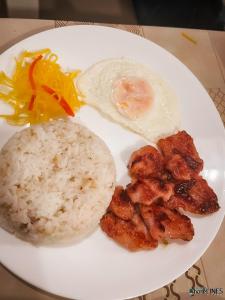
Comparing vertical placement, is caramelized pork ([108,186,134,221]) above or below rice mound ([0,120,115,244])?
below

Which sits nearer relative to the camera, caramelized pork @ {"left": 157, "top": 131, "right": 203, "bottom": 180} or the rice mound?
the rice mound

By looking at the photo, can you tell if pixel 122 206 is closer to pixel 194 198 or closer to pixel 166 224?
pixel 166 224

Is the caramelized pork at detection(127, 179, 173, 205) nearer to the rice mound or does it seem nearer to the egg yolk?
the rice mound

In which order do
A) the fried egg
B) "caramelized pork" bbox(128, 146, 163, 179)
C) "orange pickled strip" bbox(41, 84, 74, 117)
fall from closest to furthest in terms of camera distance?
"caramelized pork" bbox(128, 146, 163, 179)
"orange pickled strip" bbox(41, 84, 74, 117)
the fried egg

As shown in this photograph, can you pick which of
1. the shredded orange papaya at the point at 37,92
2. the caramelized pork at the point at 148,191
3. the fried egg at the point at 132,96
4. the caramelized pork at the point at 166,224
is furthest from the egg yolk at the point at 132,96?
the caramelized pork at the point at 166,224

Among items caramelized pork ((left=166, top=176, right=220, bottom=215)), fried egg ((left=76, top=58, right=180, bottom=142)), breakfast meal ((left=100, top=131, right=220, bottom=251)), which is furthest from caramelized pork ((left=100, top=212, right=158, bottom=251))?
fried egg ((left=76, top=58, right=180, bottom=142))

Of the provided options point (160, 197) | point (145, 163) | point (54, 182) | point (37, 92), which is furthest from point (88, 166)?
point (37, 92)

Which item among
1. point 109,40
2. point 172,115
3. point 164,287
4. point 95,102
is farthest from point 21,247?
point 109,40
